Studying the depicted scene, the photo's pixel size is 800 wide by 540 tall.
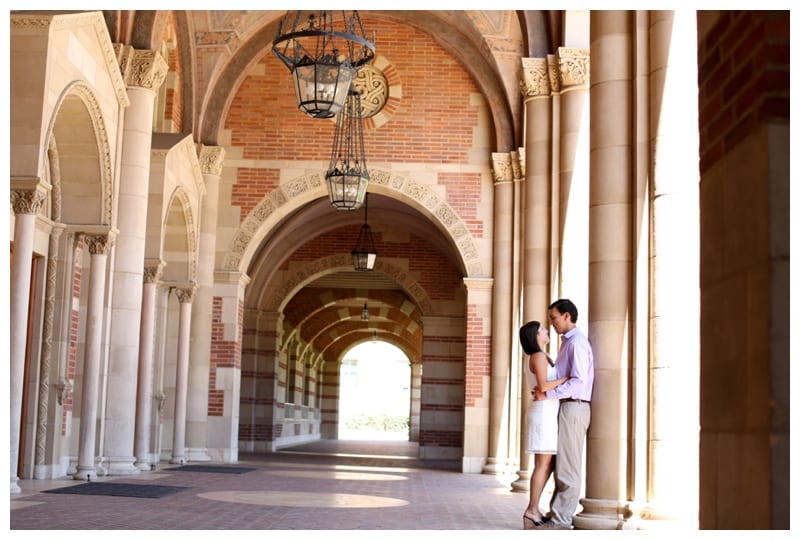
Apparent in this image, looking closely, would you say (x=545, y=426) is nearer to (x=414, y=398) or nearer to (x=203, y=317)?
(x=203, y=317)

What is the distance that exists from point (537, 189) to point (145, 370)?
5.84 m

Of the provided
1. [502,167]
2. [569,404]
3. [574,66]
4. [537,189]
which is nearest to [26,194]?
[569,404]

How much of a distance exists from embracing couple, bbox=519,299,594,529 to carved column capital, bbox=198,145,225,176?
12223 mm

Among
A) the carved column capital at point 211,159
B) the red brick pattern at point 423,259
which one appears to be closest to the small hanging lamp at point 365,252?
the red brick pattern at point 423,259

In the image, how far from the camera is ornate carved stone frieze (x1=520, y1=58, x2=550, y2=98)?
13.7 m

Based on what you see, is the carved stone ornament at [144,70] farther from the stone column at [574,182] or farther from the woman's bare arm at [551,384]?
the woman's bare arm at [551,384]

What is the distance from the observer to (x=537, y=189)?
45.4 ft

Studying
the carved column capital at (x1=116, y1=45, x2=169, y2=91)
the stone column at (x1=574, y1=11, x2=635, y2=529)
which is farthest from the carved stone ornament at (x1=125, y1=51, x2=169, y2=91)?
the stone column at (x1=574, y1=11, x2=635, y2=529)

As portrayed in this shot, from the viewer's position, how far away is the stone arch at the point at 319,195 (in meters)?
19.4

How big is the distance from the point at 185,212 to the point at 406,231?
935 centimetres

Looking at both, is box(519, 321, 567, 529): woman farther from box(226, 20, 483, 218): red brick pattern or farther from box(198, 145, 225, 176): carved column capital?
box(198, 145, 225, 176): carved column capital
